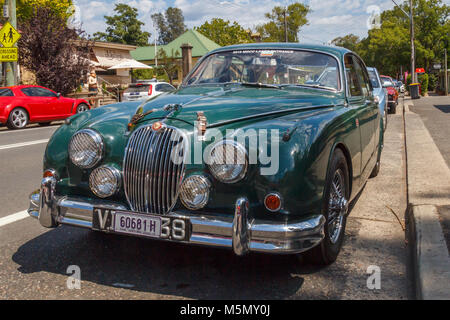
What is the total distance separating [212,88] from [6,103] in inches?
506

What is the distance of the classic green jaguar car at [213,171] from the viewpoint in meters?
2.82

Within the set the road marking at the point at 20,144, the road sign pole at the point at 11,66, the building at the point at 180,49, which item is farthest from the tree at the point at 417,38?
the road marking at the point at 20,144

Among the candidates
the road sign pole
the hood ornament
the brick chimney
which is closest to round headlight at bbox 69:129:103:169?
the hood ornament

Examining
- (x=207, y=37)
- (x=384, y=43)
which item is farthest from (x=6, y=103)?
(x=384, y=43)

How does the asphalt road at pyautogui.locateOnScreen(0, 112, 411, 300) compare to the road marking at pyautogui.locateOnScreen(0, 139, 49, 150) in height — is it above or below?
below

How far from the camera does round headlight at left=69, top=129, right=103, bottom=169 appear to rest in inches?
128

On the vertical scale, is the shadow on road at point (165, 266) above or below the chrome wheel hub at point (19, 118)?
below

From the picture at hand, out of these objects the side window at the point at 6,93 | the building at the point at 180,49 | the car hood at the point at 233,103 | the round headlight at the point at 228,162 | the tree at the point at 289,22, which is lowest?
the round headlight at the point at 228,162

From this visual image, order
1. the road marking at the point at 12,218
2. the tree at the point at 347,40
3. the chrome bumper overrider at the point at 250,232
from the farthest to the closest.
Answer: the tree at the point at 347,40 → the road marking at the point at 12,218 → the chrome bumper overrider at the point at 250,232

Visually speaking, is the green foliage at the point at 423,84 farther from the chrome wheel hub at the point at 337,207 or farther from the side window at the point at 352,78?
the chrome wheel hub at the point at 337,207

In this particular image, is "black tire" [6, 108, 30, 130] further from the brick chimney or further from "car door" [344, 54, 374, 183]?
the brick chimney

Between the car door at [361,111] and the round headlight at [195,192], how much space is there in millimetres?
1825

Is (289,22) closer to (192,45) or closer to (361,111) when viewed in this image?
(192,45)
